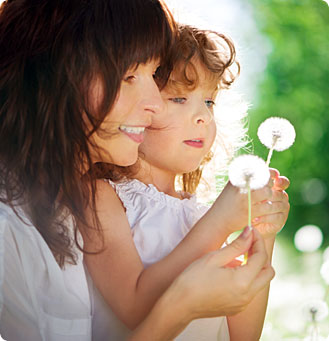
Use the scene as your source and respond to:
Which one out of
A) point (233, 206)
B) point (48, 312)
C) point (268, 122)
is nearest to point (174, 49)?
point (268, 122)

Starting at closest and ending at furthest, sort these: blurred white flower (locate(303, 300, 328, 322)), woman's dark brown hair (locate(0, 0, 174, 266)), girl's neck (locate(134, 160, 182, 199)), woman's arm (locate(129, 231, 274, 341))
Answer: woman's arm (locate(129, 231, 274, 341)), woman's dark brown hair (locate(0, 0, 174, 266)), blurred white flower (locate(303, 300, 328, 322)), girl's neck (locate(134, 160, 182, 199))

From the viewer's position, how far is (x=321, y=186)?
16.0ft

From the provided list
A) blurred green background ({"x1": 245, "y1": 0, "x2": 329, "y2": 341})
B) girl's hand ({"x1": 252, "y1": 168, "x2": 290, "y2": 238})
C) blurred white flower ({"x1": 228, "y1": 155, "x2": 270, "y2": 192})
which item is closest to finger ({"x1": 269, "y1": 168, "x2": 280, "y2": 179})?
girl's hand ({"x1": 252, "y1": 168, "x2": 290, "y2": 238})

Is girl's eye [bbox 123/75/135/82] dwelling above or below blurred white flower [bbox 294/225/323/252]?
above

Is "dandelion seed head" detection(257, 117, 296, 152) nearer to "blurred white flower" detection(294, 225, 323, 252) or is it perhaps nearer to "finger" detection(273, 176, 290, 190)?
"finger" detection(273, 176, 290, 190)

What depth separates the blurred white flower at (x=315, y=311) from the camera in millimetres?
1286

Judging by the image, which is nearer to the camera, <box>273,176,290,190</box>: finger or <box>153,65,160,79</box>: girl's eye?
<box>273,176,290,190</box>: finger

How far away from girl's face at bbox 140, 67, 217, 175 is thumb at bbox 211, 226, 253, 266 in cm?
41

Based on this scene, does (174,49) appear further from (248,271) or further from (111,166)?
(248,271)

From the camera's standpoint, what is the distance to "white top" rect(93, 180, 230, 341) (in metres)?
1.36

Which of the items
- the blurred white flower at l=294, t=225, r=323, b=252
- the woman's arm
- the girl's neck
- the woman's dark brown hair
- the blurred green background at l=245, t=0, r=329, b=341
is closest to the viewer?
the woman's arm

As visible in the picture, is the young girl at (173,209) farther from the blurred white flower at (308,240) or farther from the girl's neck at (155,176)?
the blurred white flower at (308,240)

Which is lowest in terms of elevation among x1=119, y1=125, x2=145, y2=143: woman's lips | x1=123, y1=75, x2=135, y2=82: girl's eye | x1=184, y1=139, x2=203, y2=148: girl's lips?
x1=184, y1=139, x2=203, y2=148: girl's lips

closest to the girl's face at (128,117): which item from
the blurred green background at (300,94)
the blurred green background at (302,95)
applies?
the blurred green background at (300,94)
